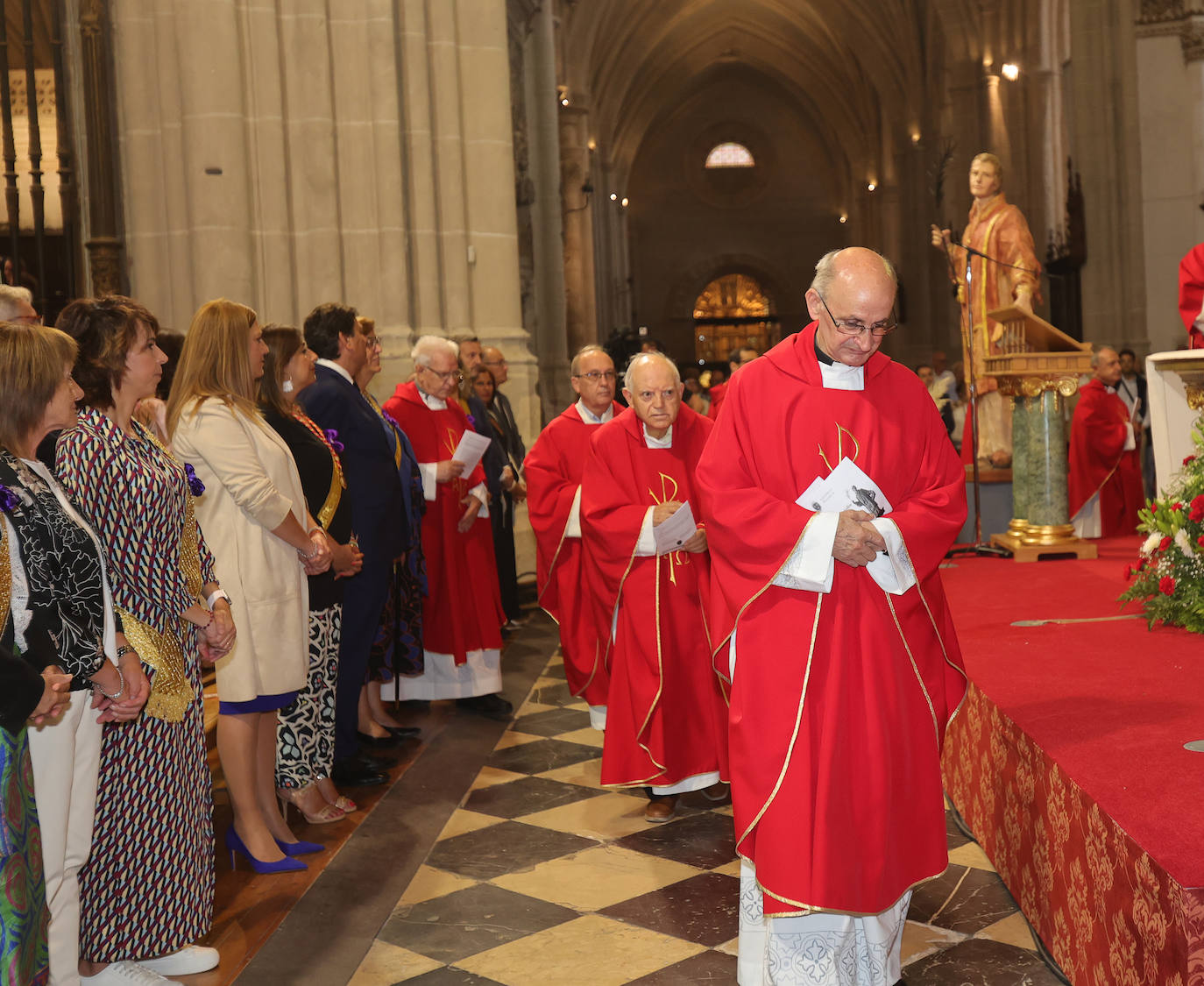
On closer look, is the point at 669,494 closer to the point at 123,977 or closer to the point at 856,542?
the point at 856,542

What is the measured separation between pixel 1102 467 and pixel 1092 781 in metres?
6.29

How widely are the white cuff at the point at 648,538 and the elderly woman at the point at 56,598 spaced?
223 centimetres

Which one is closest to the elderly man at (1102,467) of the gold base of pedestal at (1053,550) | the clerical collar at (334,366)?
the gold base of pedestal at (1053,550)

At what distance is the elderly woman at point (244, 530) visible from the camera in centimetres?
400

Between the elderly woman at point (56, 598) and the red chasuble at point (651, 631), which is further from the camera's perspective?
the red chasuble at point (651, 631)

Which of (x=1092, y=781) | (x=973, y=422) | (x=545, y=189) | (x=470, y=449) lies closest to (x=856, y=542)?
(x=1092, y=781)

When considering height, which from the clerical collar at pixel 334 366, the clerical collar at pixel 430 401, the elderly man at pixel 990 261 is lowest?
the clerical collar at pixel 430 401

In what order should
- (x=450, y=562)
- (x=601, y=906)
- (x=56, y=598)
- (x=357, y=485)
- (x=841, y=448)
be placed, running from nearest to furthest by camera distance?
(x=56, y=598)
(x=841, y=448)
(x=601, y=906)
(x=357, y=485)
(x=450, y=562)

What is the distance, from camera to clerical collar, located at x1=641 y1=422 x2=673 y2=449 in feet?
16.3

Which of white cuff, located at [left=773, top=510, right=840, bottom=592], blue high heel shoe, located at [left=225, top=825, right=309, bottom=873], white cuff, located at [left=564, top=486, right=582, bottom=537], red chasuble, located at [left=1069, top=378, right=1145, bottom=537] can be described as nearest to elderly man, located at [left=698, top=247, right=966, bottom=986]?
white cuff, located at [left=773, top=510, right=840, bottom=592]

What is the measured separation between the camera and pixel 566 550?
225 inches

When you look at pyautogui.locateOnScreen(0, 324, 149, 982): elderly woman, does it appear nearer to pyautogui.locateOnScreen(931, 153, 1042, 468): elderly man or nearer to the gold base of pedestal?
the gold base of pedestal

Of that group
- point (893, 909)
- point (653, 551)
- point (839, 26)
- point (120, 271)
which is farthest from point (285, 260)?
point (839, 26)

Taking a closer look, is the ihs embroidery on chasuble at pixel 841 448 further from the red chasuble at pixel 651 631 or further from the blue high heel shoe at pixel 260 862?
the blue high heel shoe at pixel 260 862
